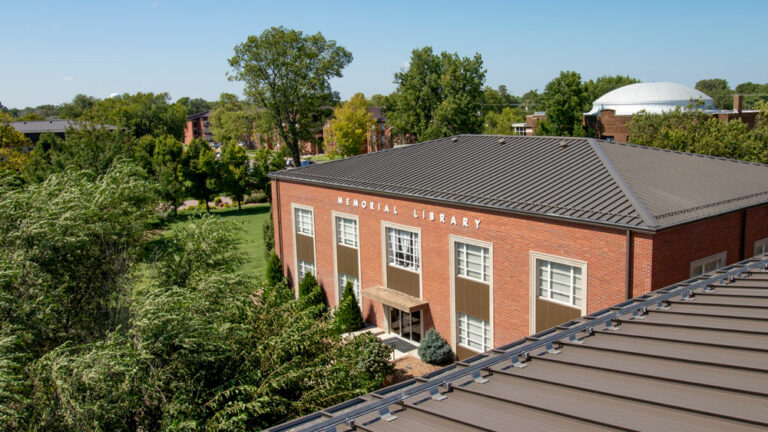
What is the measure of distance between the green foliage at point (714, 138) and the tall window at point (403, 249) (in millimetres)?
19633

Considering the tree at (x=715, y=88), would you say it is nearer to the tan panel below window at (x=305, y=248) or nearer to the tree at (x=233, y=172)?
the tree at (x=233, y=172)

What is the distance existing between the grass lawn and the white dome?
142 ft

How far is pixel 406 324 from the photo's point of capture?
24.4 metres

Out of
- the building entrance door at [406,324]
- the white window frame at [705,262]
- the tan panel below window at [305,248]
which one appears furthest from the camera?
the tan panel below window at [305,248]

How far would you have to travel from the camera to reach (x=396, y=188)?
2366 cm

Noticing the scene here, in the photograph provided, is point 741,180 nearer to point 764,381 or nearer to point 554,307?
point 554,307

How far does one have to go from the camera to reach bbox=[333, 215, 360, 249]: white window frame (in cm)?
2619

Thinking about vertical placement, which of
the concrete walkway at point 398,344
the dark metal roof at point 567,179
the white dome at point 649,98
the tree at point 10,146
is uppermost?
the white dome at point 649,98

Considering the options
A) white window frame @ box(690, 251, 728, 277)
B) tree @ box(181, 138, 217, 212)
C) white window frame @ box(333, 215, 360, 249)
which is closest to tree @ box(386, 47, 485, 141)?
tree @ box(181, 138, 217, 212)

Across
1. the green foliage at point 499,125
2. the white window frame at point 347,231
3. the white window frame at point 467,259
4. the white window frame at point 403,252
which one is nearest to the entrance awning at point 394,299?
the white window frame at point 403,252

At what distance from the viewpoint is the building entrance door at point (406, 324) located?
78.3 feet

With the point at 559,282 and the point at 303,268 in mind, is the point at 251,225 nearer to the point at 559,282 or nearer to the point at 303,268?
the point at 303,268

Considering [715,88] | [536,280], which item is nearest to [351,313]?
[536,280]

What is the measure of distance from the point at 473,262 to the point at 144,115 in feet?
309
